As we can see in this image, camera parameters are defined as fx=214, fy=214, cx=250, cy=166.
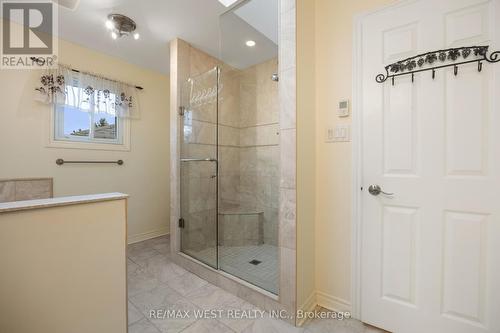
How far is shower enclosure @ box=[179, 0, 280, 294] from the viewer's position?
86.0 inches

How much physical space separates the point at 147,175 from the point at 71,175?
881mm

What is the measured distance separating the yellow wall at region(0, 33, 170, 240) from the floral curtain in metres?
0.09

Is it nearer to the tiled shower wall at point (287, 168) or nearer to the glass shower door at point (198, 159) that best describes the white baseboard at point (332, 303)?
the tiled shower wall at point (287, 168)

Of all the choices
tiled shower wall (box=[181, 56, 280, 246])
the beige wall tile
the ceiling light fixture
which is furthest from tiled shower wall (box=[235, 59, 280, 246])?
the beige wall tile

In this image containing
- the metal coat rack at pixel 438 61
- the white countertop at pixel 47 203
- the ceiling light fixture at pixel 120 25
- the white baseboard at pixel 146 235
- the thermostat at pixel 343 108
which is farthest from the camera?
the white baseboard at pixel 146 235

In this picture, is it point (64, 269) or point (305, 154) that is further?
point (305, 154)

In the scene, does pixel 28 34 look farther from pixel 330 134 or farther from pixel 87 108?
pixel 330 134

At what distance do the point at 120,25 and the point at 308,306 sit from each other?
292 cm

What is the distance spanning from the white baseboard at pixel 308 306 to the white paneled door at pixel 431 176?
0.33 m

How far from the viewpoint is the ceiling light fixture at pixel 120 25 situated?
1.99 m

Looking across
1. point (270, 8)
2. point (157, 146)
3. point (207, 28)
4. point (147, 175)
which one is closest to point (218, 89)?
point (207, 28)

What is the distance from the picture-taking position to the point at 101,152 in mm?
2664

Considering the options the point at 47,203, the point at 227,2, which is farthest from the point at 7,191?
the point at 227,2

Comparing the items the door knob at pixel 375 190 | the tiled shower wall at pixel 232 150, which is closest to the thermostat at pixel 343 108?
the door knob at pixel 375 190
